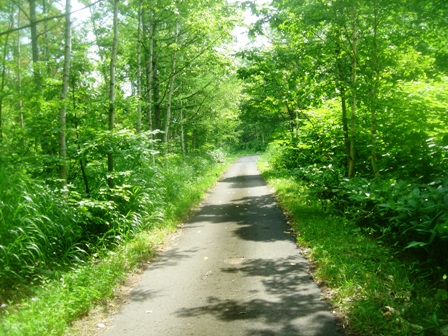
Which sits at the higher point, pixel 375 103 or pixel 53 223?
pixel 375 103

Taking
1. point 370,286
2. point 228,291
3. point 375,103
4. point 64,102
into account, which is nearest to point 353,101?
point 375,103

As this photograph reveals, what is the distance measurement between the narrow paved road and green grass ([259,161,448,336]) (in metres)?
0.28

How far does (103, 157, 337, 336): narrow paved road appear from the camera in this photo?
14.5 ft

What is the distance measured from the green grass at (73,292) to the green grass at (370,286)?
3238 mm

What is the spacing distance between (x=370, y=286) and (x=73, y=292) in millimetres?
3998

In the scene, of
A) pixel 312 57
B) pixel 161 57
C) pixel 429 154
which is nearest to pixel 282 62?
pixel 312 57

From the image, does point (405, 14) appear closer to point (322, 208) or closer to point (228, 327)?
point (322, 208)

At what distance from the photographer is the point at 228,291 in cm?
548

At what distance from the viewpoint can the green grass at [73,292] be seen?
418cm

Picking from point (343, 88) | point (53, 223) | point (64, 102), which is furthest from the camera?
point (343, 88)

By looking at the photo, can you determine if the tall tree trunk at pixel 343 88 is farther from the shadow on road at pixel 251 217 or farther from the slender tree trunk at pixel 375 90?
the shadow on road at pixel 251 217

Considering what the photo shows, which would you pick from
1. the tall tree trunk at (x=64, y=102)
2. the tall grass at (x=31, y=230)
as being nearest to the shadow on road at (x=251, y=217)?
the tall grass at (x=31, y=230)

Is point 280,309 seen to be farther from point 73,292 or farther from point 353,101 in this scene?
point 353,101

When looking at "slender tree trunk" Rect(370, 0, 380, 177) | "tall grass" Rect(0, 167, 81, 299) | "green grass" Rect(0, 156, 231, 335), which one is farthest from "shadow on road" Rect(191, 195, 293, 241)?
"tall grass" Rect(0, 167, 81, 299)
